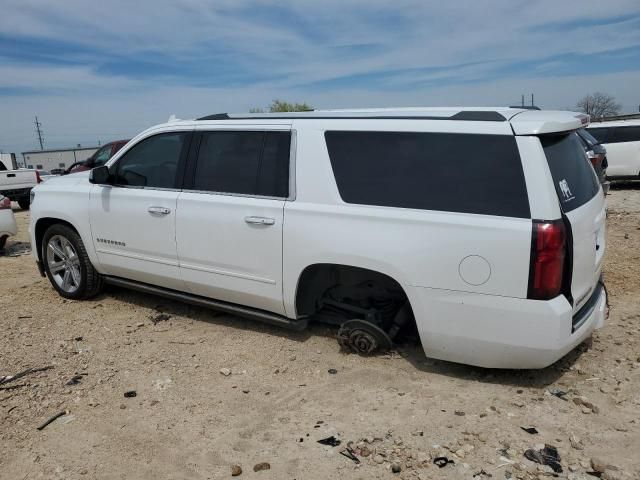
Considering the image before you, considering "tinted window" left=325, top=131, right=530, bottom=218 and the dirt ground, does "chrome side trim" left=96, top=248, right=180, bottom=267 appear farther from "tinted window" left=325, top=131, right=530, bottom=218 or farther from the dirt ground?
"tinted window" left=325, top=131, right=530, bottom=218

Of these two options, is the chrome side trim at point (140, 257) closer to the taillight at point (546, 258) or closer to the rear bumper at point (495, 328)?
the rear bumper at point (495, 328)

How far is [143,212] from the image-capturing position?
4.91 m

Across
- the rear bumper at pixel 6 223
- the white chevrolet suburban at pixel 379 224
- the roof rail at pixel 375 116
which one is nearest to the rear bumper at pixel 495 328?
the white chevrolet suburban at pixel 379 224

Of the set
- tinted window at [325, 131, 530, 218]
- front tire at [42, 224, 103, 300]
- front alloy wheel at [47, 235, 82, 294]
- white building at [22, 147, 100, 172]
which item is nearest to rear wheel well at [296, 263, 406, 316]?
tinted window at [325, 131, 530, 218]

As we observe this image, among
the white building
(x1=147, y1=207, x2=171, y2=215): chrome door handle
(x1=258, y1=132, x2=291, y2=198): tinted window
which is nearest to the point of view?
(x1=258, y1=132, x2=291, y2=198): tinted window

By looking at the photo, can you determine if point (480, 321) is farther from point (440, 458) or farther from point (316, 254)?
point (316, 254)

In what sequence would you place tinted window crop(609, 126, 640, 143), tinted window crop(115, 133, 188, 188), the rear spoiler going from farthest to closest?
tinted window crop(609, 126, 640, 143)
tinted window crop(115, 133, 188, 188)
the rear spoiler

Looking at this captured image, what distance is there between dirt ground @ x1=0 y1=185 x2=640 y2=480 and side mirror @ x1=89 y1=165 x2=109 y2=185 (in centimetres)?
137

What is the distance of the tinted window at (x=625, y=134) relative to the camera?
1454 centimetres

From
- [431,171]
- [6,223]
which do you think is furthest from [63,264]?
[431,171]

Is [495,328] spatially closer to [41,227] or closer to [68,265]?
[68,265]

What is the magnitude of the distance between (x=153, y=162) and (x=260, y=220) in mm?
1513

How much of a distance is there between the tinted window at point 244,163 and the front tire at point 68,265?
176 cm

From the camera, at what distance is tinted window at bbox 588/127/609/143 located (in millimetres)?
14938
